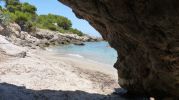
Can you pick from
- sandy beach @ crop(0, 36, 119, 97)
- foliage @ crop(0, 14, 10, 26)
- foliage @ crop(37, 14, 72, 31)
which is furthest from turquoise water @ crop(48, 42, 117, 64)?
foliage @ crop(37, 14, 72, 31)

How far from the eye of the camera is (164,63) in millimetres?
9891

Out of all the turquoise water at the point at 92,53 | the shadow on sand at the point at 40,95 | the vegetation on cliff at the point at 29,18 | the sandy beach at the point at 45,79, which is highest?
the vegetation on cliff at the point at 29,18

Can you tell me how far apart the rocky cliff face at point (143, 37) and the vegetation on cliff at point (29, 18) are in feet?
93.8

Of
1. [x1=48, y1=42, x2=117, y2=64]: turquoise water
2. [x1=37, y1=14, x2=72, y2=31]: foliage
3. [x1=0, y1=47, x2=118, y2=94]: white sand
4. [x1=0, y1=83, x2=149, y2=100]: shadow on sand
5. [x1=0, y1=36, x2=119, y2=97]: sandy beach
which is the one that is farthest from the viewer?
[x1=37, y1=14, x2=72, y2=31]: foliage

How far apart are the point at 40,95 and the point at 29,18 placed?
45342 millimetres

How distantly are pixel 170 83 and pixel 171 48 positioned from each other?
1731 mm

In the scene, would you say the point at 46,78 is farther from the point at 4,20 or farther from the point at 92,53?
the point at 92,53

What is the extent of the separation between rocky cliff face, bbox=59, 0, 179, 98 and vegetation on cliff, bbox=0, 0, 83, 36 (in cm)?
2860

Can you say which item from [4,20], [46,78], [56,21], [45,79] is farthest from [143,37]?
[56,21]

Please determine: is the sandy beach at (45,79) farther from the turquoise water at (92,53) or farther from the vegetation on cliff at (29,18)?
the vegetation on cliff at (29,18)

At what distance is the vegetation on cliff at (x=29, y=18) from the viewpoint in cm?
5447

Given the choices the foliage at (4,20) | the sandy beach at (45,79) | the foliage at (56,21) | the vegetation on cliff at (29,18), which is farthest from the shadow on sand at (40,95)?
the foliage at (56,21)

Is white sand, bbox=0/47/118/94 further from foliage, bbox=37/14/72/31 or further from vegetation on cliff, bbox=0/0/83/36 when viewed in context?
foliage, bbox=37/14/72/31

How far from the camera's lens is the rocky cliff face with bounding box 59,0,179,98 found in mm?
8656
